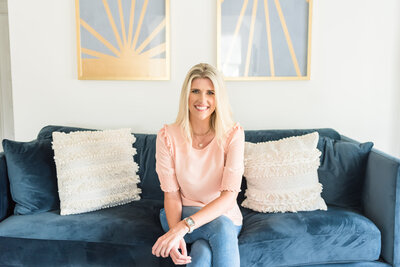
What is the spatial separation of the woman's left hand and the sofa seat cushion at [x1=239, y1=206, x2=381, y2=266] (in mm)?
326

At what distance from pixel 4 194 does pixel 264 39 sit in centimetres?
193

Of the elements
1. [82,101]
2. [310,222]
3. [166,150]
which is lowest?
[310,222]

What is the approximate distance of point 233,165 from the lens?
5.38 feet

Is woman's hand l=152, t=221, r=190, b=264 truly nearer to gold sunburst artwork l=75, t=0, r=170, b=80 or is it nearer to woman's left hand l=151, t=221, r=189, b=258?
woman's left hand l=151, t=221, r=189, b=258

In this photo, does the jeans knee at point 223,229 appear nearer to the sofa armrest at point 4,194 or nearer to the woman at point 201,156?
the woman at point 201,156

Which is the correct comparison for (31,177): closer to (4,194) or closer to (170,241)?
(4,194)

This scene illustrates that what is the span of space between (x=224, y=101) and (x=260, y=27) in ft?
3.46

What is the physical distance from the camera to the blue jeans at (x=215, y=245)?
4.56ft

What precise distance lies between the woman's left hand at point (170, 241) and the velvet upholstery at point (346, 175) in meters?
0.99

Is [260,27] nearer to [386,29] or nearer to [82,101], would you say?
[386,29]

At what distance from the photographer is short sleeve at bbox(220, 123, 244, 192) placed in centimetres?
163

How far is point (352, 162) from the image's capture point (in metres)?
2.04

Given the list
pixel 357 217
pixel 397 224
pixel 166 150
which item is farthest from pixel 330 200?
pixel 166 150

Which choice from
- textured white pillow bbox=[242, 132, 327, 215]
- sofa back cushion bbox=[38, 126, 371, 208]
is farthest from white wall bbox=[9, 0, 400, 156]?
textured white pillow bbox=[242, 132, 327, 215]
